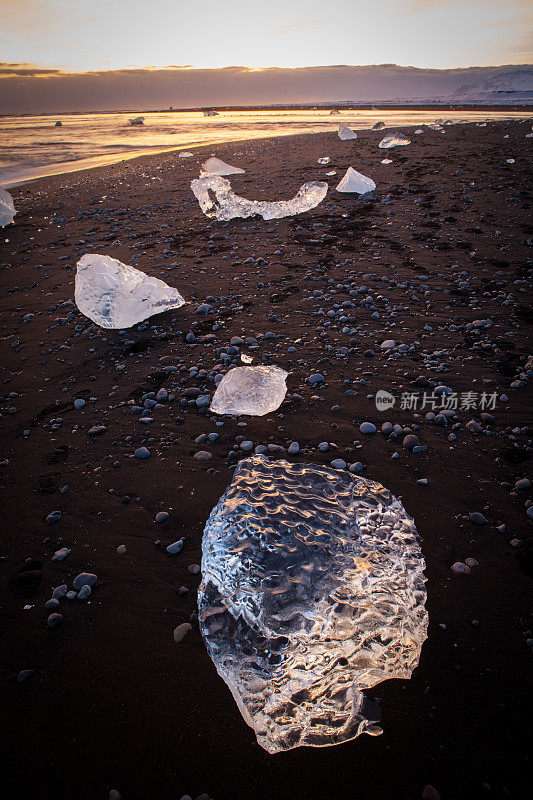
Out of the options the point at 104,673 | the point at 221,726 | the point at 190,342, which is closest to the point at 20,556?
the point at 104,673

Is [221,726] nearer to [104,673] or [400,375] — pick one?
[104,673]

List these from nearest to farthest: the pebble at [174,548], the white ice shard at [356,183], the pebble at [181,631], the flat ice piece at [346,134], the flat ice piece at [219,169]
Result: the pebble at [181,631] < the pebble at [174,548] < the white ice shard at [356,183] < the flat ice piece at [219,169] < the flat ice piece at [346,134]

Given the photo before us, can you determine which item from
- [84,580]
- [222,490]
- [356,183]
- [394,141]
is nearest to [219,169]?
[356,183]

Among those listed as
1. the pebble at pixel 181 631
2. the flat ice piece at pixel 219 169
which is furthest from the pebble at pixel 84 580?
the flat ice piece at pixel 219 169

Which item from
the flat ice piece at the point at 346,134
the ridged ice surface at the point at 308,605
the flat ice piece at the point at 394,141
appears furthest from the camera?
the flat ice piece at the point at 346,134

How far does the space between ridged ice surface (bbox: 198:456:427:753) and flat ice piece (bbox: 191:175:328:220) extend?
27.0 ft

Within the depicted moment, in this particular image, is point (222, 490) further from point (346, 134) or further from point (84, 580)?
point (346, 134)

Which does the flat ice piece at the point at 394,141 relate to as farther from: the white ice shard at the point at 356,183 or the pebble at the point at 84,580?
the pebble at the point at 84,580

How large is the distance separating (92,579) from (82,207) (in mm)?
12311

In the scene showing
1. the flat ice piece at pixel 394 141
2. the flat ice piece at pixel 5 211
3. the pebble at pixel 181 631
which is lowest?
the pebble at pixel 181 631

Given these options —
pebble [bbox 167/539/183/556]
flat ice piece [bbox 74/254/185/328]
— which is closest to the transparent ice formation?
flat ice piece [bbox 74/254/185/328]

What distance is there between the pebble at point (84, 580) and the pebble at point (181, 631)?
2.24 feet

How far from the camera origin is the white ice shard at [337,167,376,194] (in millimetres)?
9820

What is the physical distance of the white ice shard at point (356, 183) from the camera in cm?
982
